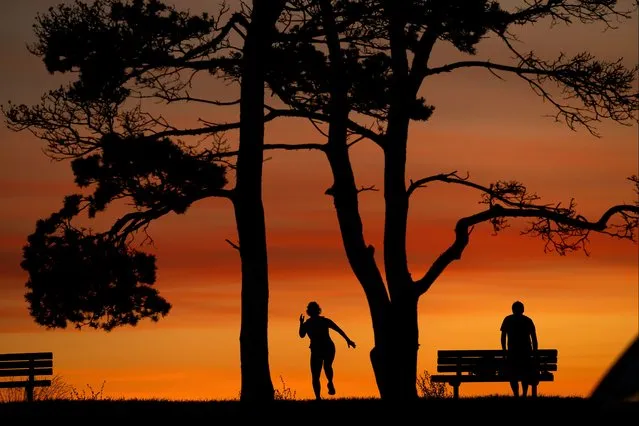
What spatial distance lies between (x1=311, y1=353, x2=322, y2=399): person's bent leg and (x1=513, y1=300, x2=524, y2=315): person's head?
154 inches

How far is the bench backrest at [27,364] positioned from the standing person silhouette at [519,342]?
31.4 feet

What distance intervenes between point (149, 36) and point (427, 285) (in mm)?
7392

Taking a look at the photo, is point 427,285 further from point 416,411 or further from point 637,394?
point 637,394

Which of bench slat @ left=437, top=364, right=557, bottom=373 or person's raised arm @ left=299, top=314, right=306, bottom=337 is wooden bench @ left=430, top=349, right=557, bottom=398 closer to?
bench slat @ left=437, top=364, right=557, bottom=373

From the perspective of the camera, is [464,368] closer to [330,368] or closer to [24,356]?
[330,368]

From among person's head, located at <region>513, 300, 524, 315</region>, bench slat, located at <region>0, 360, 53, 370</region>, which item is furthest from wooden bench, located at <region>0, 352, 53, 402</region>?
person's head, located at <region>513, 300, 524, 315</region>

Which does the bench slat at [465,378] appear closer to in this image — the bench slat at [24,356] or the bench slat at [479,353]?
the bench slat at [479,353]

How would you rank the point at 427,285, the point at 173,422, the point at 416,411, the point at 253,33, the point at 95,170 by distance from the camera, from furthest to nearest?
the point at 427,285, the point at 95,170, the point at 253,33, the point at 416,411, the point at 173,422

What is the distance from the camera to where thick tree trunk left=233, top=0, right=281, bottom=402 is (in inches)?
727

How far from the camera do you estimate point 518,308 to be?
68.7 ft

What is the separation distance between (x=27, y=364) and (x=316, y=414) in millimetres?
10766

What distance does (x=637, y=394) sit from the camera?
13.5ft

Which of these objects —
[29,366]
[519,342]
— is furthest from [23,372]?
[519,342]

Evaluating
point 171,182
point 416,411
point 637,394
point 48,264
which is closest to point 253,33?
point 171,182
